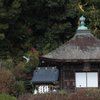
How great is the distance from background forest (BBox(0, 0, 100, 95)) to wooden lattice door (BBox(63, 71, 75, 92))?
6.51 meters

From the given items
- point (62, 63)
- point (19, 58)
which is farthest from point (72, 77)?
point (19, 58)

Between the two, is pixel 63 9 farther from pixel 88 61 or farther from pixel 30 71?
pixel 88 61

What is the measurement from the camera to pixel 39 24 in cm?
2681

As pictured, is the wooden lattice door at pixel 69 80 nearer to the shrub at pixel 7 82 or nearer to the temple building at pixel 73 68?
the temple building at pixel 73 68

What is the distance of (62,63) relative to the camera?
53.3 ft

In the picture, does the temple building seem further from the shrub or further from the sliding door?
the shrub

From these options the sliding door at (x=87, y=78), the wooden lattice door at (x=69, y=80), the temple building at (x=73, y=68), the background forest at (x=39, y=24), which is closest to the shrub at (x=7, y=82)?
the temple building at (x=73, y=68)

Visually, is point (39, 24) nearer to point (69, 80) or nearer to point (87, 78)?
point (69, 80)

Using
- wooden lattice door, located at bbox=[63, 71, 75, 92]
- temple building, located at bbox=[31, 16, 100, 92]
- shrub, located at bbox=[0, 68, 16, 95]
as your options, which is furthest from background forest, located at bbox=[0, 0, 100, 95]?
shrub, located at bbox=[0, 68, 16, 95]

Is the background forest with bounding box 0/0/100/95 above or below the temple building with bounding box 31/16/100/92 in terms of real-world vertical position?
above

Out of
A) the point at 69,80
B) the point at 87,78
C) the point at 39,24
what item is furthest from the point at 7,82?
the point at 39,24

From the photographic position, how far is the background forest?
78.1 feet

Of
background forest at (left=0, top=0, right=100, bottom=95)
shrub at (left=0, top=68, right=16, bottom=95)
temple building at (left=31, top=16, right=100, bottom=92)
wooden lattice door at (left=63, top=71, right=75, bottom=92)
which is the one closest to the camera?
shrub at (left=0, top=68, right=16, bottom=95)

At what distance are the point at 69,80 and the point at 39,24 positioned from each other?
39.6ft
